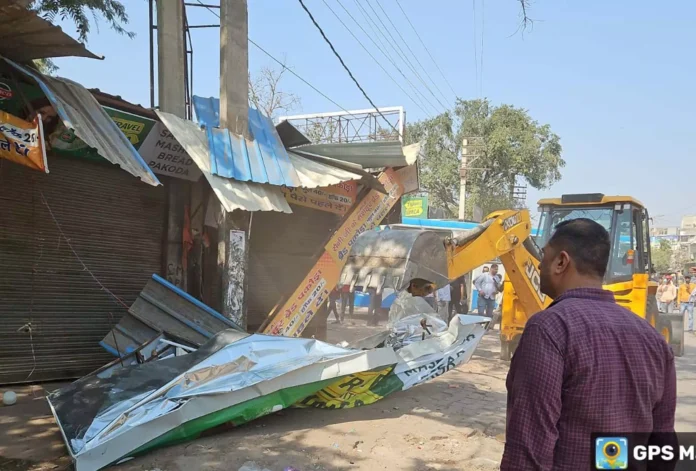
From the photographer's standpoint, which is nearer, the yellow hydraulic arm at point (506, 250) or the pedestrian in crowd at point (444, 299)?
the yellow hydraulic arm at point (506, 250)

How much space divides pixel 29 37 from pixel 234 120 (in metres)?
2.63

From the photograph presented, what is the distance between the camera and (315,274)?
757 cm

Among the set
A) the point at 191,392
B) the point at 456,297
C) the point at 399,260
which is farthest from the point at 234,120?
the point at 456,297

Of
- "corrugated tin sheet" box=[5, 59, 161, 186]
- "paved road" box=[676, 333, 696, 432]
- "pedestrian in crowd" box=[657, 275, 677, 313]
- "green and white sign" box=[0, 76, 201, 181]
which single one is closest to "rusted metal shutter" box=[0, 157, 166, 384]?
"green and white sign" box=[0, 76, 201, 181]

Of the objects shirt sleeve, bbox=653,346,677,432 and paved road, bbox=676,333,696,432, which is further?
paved road, bbox=676,333,696,432

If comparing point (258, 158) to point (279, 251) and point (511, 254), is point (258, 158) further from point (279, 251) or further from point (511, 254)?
point (511, 254)

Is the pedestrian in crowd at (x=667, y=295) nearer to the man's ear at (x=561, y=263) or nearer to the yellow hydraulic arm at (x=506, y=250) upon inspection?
the yellow hydraulic arm at (x=506, y=250)

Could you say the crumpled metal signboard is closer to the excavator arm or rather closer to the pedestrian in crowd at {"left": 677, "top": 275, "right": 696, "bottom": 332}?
the excavator arm

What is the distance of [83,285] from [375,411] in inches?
162

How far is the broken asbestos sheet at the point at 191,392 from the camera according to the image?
12.9 feet

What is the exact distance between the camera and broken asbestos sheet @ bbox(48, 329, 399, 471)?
3926 mm

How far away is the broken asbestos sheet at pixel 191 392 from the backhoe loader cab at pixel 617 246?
161 inches

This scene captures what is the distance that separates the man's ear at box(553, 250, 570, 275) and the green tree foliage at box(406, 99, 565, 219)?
31637mm

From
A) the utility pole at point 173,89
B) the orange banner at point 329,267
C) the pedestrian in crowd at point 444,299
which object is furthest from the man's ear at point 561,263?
the pedestrian in crowd at point 444,299
